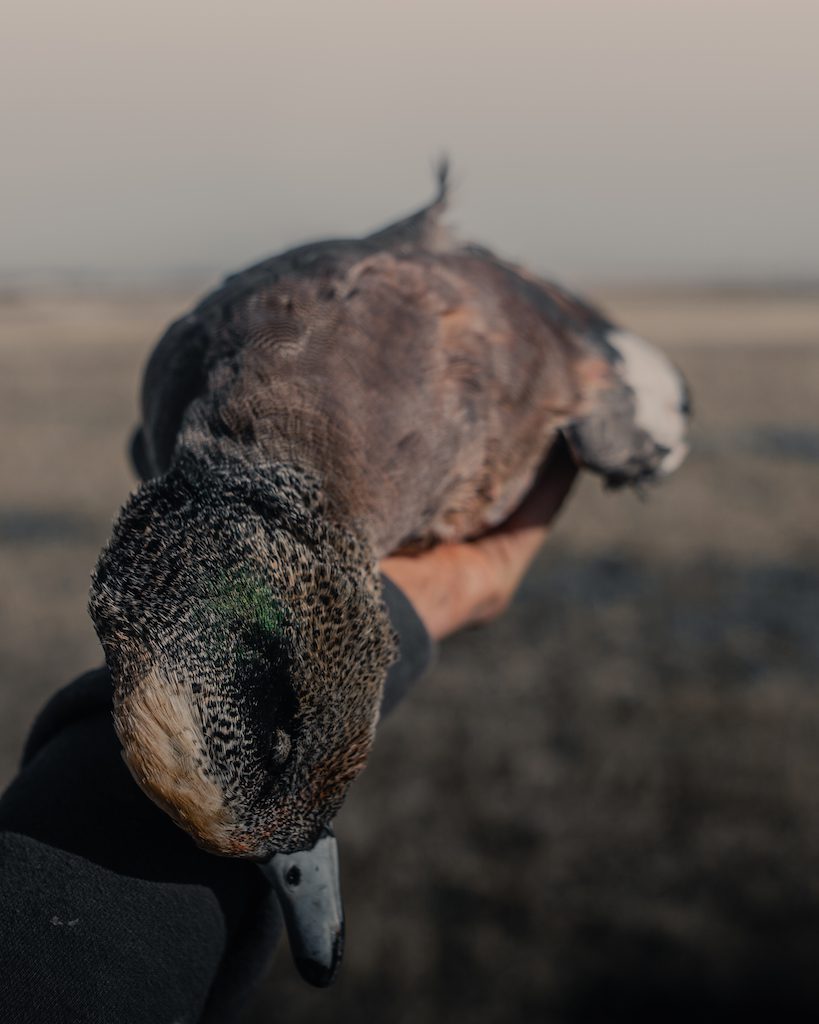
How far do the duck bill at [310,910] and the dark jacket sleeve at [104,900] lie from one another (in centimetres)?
4

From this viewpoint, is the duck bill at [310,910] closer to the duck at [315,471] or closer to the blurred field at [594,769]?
the duck at [315,471]

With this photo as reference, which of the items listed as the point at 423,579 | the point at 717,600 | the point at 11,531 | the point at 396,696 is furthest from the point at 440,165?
the point at 11,531

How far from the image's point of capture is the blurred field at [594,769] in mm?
4457

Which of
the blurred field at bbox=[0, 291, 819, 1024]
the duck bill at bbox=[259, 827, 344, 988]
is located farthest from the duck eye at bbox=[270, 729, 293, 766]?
the blurred field at bbox=[0, 291, 819, 1024]

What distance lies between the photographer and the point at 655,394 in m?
4.16

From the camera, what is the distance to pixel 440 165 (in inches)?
188

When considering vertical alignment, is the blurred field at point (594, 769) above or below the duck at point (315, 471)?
below

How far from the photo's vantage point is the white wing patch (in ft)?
13.2

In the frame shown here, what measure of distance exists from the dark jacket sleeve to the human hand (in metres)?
1.11

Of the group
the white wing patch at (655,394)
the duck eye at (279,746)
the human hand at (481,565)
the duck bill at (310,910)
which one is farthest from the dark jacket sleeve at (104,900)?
the white wing patch at (655,394)

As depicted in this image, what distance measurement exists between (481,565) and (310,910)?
171 cm

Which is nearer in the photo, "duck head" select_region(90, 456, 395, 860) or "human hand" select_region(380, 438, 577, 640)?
"duck head" select_region(90, 456, 395, 860)

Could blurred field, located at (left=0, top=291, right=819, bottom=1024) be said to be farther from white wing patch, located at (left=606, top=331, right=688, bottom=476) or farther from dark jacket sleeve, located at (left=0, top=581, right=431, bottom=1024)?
dark jacket sleeve, located at (left=0, top=581, right=431, bottom=1024)

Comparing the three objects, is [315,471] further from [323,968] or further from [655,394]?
[655,394]
